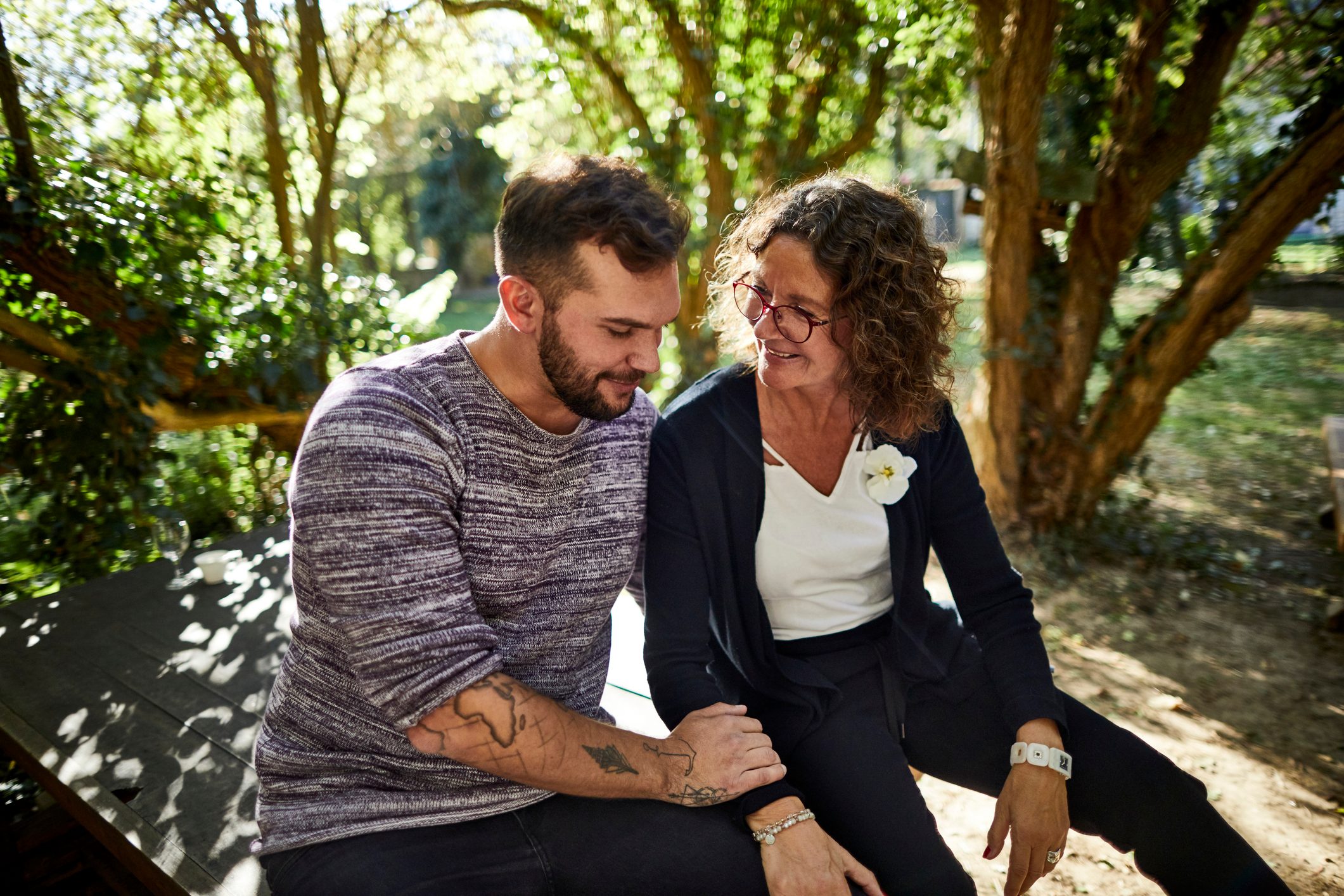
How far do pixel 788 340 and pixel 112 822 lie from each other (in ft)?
6.20

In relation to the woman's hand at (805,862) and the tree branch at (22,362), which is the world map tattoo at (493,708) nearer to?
the woman's hand at (805,862)

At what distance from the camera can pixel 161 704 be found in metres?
2.47

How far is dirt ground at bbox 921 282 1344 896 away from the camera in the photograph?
2807 mm

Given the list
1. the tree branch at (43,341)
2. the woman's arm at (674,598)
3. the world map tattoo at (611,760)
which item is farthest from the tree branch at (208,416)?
the world map tattoo at (611,760)

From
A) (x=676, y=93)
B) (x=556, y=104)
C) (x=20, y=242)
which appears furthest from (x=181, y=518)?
(x=556, y=104)

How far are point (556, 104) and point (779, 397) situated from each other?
19.5 ft

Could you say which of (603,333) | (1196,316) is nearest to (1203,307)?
(1196,316)

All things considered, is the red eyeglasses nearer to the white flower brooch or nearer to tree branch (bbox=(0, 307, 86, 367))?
the white flower brooch

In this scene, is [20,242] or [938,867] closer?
[938,867]

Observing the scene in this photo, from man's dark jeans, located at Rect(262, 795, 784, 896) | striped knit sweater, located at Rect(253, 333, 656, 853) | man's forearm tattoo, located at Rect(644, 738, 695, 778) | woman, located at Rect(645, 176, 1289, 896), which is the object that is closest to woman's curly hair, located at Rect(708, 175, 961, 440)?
woman, located at Rect(645, 176, 1289, 896)

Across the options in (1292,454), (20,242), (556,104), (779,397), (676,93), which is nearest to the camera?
(779,397)

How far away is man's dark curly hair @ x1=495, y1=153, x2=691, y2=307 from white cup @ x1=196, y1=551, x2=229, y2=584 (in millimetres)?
2194

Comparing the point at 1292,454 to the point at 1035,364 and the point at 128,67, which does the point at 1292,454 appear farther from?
the point at 128,67

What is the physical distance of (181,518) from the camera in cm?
380
